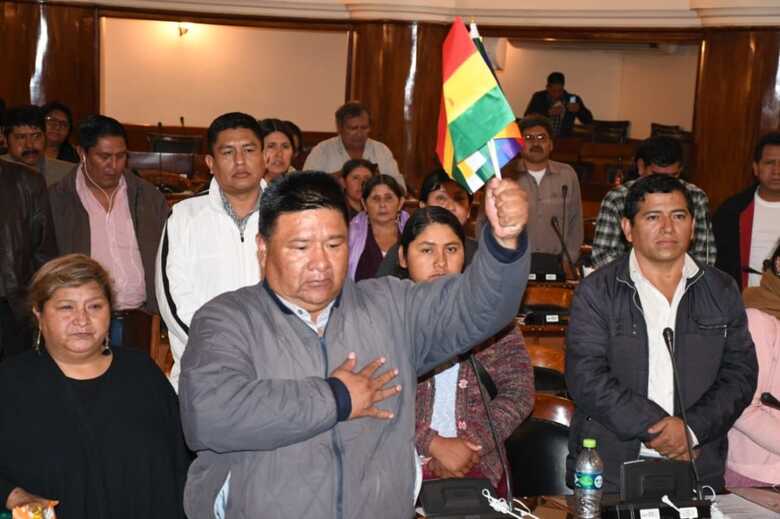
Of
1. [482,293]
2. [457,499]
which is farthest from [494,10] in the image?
[482,293]

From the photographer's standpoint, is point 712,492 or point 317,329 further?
point 712,492

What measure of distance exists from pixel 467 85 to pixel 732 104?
798cm

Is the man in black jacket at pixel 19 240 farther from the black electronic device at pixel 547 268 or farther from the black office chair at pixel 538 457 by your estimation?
the black electronic device at pixel 547 268

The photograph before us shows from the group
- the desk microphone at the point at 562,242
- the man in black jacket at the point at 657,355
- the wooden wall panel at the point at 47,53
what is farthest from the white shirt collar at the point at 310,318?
the wooden wall panel at the point at 47,53

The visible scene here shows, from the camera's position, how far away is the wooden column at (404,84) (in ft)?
33.5

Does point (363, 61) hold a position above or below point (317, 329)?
above

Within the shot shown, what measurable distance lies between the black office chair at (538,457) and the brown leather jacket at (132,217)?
1.81 meters

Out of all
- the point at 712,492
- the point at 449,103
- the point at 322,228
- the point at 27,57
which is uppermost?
the point at 27,57

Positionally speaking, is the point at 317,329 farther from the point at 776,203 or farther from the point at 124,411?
the point at 776,203

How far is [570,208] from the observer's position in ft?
22.0

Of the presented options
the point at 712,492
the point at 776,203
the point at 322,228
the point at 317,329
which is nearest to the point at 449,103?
the point at 322,228

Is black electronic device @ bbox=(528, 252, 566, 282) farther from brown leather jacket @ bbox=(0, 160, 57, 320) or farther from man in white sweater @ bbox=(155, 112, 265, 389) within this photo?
brown leather jacket @ bbox=(0, 160, 57, 320)

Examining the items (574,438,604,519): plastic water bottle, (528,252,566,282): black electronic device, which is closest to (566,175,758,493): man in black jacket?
(574,438,604,519): plastic water bottle

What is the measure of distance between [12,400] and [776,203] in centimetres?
371
